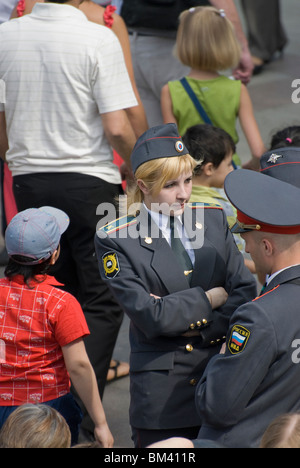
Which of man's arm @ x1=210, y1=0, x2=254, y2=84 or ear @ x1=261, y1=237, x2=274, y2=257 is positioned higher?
ear @ x1=261, y1=237, x2=274, y2=257

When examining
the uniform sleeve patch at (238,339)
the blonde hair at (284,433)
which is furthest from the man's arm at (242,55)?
the blonde hair at (284,433)

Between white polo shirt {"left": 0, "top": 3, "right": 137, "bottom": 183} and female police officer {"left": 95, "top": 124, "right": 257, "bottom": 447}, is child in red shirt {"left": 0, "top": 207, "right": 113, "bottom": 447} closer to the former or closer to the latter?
female police officer {"left": 95, "top": 124, "right": 257, "bottom": 447}

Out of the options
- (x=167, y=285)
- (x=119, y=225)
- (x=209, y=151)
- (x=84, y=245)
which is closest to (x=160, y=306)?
(x=167, y=285)

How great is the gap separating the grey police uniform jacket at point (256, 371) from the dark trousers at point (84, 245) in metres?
1.41

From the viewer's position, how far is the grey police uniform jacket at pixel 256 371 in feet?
7.50

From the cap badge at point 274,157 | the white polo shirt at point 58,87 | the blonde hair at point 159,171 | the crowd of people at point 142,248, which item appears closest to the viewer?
the crowd of people at point 142,248

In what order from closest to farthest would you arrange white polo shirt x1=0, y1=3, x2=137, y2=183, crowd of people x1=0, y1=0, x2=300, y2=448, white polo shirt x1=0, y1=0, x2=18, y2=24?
crowd of people x1=0, y1=0, x2=300, y2=448 → white polo shirt x1=0, y1=3, x2=137, y2=183 → white polo shirt x1=0, y1=0, x2=18, y2=24

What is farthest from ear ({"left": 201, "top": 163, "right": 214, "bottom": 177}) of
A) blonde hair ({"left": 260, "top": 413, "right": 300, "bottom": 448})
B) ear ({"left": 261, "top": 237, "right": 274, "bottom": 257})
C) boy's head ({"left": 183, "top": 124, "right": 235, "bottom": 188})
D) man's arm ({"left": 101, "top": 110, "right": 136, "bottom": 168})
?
blonde hair ({"left": 260, "top": 413, "right": 300, "bottom": 448})

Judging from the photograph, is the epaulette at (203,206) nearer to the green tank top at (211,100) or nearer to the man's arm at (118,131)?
the man's arm at (118,131)

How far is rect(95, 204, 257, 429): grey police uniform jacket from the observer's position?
8.98ft

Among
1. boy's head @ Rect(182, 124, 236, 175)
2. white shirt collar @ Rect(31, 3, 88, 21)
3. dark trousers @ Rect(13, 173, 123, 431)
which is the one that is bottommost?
dark trousers @ Rect(13, 173, 123, 431)

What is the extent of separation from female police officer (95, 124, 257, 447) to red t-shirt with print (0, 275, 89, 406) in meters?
0.23

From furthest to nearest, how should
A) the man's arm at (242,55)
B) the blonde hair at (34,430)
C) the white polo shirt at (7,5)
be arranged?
the man's arm at (242,55), the white polo shirt at (7,5), the blonde hair at (34,430)
